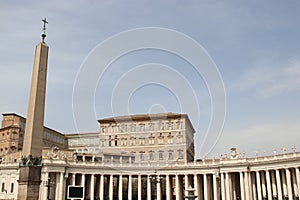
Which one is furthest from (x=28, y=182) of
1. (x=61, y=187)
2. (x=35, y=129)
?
(x=61, y=187)

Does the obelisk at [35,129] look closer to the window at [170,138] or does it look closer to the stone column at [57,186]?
the stone column at [57,186]

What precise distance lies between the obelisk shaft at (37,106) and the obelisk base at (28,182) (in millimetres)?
976

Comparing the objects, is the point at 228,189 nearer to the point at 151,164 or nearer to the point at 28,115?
the point at 151,164

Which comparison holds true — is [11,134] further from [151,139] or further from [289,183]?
[289,183]

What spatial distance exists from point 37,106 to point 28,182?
16.8 ft

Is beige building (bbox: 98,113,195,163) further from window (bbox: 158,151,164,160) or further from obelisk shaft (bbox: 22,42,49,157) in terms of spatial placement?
obelisk shaft (bbox: 22,42,49,157)

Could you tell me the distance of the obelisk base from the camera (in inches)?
803

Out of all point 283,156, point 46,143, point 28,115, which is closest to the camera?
point 28,115

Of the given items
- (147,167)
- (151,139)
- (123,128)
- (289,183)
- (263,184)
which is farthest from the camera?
(123,128)

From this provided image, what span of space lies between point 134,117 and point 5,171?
27436 millimetres

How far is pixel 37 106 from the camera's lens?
22.7 meters

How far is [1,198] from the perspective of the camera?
60031mm

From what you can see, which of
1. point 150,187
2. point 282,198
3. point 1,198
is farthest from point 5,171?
point 282,198

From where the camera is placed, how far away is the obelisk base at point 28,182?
20.4 m
